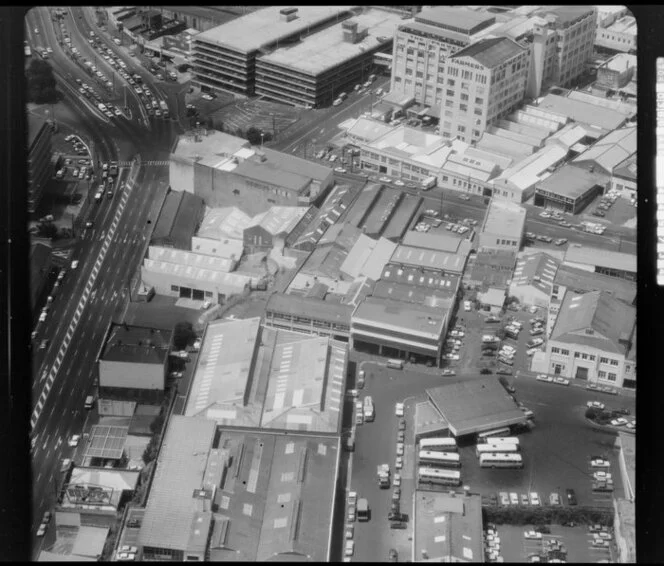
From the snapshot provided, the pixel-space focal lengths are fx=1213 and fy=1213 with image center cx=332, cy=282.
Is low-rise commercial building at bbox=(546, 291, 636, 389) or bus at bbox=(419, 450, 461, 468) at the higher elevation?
low-rise commercial building at bbox=(546, 291, 636, 389)

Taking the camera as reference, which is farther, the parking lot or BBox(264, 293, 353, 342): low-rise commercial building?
BBox(264, 293, 353, 342): low-rise commercial building

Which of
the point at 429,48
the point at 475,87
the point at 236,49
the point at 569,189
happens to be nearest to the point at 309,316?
the point at 569,189

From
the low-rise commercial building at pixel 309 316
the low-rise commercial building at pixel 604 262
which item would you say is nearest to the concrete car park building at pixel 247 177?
the low-rise commercial building at pixel 309 316

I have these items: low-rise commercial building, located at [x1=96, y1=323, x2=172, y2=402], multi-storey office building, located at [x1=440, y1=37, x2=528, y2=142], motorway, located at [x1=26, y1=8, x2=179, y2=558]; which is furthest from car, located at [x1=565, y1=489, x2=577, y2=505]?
multi-storey office building, located at [x1=440, y1=37, x2=528, y2=142]

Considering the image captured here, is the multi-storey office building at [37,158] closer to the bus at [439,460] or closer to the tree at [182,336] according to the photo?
the tree at [182,336]

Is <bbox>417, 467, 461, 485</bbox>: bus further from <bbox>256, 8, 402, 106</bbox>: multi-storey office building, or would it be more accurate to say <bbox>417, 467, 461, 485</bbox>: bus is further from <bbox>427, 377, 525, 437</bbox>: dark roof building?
<bbox>256, 8, 402, 106</bbox>: multi-storey office building
